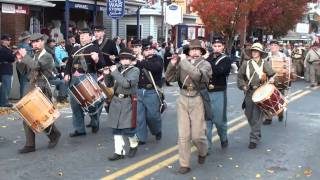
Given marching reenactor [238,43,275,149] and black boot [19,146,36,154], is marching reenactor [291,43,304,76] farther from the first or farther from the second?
black boot [19,146,36,154]

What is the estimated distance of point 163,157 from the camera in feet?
27.3

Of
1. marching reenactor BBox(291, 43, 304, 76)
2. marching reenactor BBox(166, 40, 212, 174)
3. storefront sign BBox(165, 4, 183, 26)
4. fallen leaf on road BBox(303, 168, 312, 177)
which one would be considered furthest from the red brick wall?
fallen leaf on road BBox(303, 168, 312, 177)

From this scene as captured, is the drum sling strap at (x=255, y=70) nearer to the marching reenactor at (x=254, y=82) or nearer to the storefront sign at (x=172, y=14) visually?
the marching reenactor at (x=254, y=82)

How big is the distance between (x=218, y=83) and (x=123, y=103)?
152 cm

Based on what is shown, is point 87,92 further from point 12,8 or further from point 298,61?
point 298,61

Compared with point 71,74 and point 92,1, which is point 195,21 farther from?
point 71,74

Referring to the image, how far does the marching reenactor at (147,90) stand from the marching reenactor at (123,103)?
0.81 meters

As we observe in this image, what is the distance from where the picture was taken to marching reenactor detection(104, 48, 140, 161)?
7914 mm

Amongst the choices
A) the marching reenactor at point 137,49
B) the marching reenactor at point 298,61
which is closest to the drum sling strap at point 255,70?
the marching reenactor at point 137,49

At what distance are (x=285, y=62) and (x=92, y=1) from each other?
41.7ft

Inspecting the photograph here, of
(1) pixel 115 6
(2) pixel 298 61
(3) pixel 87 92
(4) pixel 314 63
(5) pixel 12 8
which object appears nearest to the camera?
(3) pixel 87 92

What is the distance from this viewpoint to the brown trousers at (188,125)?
734 cm

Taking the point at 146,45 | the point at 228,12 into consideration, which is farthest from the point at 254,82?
the point at 228,12

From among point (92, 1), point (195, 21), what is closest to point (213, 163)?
point (92, 1)
